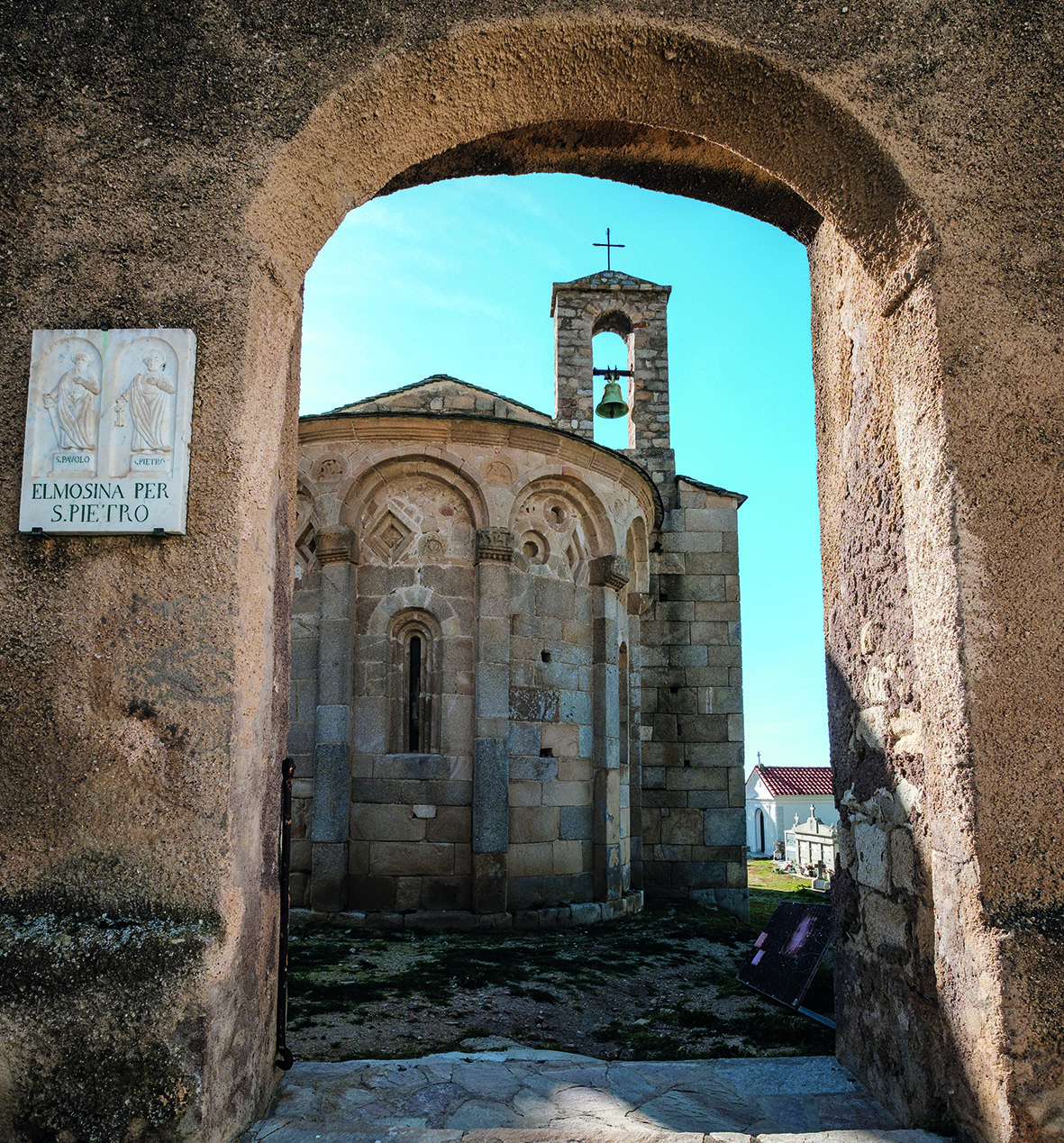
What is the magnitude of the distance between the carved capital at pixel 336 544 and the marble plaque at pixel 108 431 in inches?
259

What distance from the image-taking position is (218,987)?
7.00 feet

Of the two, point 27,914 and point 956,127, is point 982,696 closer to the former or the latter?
point 956,127

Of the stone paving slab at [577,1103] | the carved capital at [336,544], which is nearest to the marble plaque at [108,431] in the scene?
the stone paving slab at [577,1103]

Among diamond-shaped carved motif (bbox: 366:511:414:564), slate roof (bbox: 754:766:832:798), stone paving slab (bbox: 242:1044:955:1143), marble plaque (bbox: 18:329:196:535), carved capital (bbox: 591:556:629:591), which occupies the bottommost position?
slate roof (bbox: 754:766:832:798)

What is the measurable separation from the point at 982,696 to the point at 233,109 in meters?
2.44

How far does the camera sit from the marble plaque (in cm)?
229

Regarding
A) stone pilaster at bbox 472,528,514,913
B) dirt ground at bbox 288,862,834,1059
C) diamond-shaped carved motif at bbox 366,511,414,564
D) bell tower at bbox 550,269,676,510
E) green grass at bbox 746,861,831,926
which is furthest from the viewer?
bell tower at bbox 550,269,676,510

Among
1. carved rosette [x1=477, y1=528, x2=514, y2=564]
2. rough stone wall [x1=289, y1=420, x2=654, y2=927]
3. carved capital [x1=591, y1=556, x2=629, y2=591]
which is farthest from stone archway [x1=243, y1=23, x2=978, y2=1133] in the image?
carved capital [x1=591, y1=556, x2=629, y2=591]

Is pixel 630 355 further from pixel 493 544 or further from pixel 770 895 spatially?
pixel 770 895

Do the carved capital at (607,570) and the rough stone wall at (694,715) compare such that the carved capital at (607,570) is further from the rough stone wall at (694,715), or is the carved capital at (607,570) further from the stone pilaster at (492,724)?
the rough stone wall at (694,715)

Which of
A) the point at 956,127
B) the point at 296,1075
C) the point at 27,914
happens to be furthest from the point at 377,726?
the point at 956,127

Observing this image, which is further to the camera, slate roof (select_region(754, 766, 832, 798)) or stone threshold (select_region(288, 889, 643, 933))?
slate roof (select_region(754, 766, 832, 798))

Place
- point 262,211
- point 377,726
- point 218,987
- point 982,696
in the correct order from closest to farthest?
point 218,987, point 982,696, point 262,211, point 377,726

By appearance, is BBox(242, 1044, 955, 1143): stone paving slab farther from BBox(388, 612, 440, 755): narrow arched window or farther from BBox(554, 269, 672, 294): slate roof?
BBox(554, 269, 672, 294): slate roof
